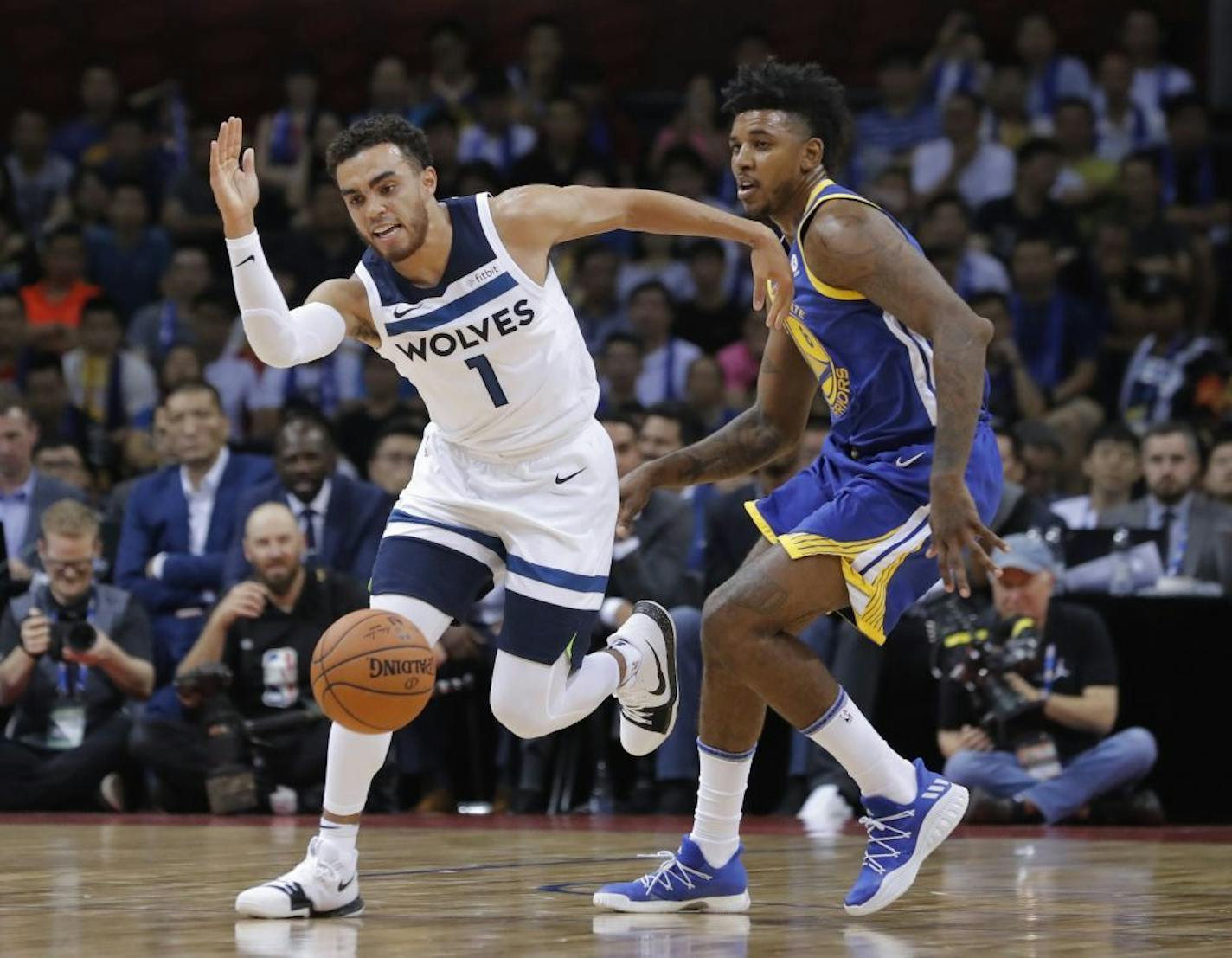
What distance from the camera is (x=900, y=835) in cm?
503

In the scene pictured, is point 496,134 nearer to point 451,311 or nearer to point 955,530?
point 451,311

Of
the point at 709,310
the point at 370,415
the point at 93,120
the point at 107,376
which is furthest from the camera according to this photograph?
the point at 93,120

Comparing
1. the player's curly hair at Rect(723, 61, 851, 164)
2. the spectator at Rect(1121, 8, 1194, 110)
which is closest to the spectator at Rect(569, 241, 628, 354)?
the spectator at Rect(1121, 8, 1194, 110)

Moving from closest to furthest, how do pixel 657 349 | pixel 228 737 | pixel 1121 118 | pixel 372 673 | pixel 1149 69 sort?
pixel 372 673 < pixel 228 737 < pixel 657 349 < pixel 1121 118 < pixel 1149 69

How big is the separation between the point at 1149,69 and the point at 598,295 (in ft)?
14.0

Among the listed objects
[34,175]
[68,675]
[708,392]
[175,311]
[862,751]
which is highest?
[34,175]

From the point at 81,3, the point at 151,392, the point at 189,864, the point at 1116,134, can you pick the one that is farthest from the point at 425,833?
the point at 81,3

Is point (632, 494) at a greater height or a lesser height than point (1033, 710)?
greater

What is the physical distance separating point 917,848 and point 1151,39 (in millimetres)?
9672

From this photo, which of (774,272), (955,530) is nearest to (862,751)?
(955,530)

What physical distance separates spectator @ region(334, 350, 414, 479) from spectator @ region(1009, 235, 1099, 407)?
3751 millimetres

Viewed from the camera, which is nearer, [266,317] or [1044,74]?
[266,317]

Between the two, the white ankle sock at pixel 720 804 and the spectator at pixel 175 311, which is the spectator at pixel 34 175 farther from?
the white ankle sock at pixel 720 804

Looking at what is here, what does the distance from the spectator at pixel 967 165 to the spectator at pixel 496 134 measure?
→ 2.71 m
